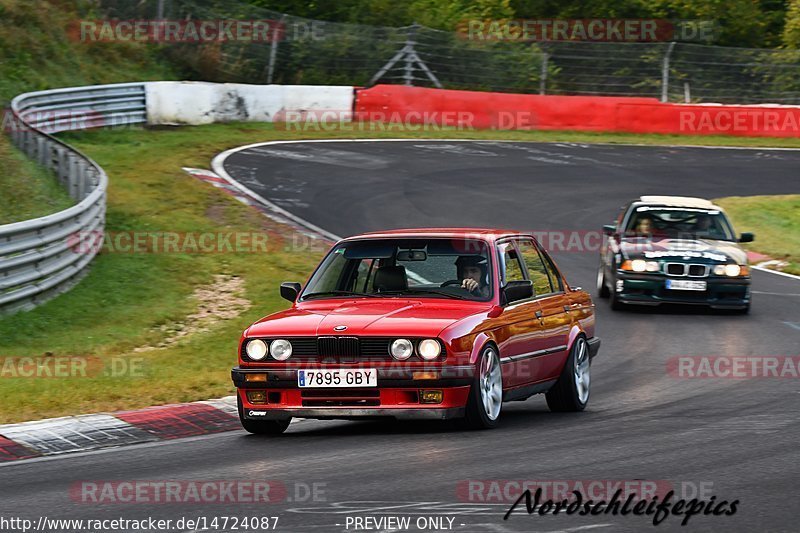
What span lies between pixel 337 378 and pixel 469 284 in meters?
1.43

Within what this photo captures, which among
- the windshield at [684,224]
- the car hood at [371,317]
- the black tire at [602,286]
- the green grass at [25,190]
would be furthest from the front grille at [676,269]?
the green grass at [25,190]

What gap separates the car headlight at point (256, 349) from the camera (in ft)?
29.8

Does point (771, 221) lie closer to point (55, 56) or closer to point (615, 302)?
point (615, 302)

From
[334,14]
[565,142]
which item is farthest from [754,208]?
[334,14]

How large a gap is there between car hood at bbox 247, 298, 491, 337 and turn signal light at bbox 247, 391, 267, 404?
40cm

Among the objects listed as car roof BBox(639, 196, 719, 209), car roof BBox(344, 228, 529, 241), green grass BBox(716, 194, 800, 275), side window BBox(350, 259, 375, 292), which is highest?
car roof BBox(344, 228, 529, 241)

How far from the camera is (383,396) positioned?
8.81 metres

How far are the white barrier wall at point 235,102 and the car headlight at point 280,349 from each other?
23.1m

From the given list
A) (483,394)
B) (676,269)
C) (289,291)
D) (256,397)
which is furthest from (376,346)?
(676,269)

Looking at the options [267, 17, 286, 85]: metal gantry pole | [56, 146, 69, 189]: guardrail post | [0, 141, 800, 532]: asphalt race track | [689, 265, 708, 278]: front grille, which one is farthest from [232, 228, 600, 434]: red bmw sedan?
[267, 17, 286, 85]: metal gantry pole

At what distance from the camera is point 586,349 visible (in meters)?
11.1

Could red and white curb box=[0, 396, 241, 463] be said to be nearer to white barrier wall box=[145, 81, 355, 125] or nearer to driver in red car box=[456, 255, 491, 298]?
driver in red car box=[456, 255, 491, 298]

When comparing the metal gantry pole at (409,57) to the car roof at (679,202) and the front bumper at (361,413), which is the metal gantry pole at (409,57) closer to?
the car roof at (679,202)

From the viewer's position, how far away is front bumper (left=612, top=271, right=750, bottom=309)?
1720 centimetres
